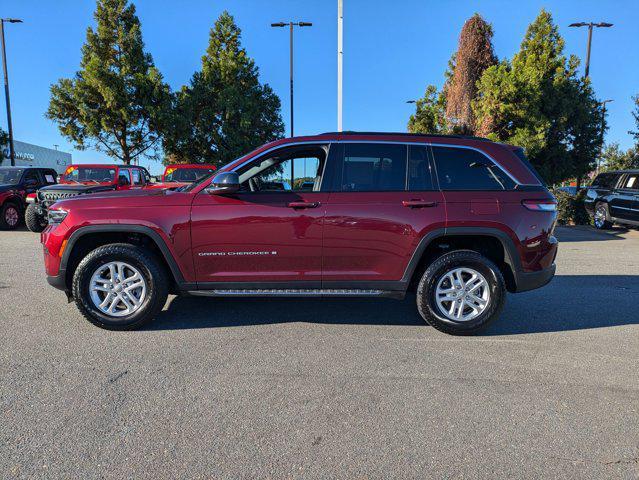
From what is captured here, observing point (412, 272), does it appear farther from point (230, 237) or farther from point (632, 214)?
point (632, 214)

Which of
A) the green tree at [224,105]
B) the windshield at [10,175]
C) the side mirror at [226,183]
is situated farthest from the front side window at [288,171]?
the green tree at [224,105]

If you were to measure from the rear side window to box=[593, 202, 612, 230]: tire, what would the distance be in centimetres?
60

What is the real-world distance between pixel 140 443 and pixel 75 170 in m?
11.8

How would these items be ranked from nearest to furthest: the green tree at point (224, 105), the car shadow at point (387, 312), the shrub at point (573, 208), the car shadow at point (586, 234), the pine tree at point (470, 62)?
1. the car shadow at point (387, 312)
2. the car shadow at point (586, 234)
3. the shrub at point (573, 208)
4. the pine tree at point (470, 62)
5. the green tree at point (224, 105)

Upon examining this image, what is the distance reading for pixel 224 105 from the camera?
935 inches

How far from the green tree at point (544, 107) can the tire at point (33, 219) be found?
48.3 ft

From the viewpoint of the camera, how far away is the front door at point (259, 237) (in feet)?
13.2

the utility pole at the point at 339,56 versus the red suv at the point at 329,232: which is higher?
the utility pole at the point at 339,56

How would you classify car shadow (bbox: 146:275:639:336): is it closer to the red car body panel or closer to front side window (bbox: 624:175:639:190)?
the red car body panel

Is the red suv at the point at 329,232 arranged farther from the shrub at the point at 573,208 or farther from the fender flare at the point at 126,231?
the shrub at the point at 573,208

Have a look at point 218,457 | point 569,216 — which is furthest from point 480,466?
point 569,216

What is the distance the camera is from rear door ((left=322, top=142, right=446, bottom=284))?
4055 mm

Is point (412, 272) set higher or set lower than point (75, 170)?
lower

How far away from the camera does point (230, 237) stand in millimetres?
4047
